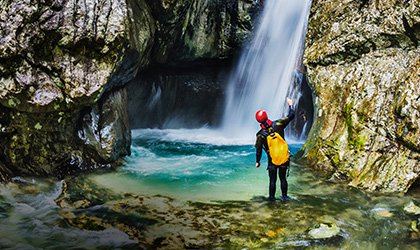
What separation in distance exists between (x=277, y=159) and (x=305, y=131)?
28.1 feet

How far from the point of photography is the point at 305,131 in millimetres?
16438

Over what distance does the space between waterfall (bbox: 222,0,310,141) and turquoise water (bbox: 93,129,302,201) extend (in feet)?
5.00

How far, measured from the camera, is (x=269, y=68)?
56.6ft

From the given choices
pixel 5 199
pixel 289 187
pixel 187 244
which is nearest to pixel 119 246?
pixel 187 244

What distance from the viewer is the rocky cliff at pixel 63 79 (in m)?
9.26

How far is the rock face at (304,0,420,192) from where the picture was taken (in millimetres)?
9523

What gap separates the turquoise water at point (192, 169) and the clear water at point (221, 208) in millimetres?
27

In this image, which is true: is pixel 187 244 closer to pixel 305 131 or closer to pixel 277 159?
pixel 277 159

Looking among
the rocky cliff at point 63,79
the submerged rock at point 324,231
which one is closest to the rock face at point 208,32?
the rocky cliff at point 63,79

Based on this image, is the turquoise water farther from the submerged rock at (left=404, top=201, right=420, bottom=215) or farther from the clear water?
the submerged rock at (left=404, top=201, right=420, bottom=215)

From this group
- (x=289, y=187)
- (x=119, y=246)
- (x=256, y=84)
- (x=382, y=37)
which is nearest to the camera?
(x=119, y=246)

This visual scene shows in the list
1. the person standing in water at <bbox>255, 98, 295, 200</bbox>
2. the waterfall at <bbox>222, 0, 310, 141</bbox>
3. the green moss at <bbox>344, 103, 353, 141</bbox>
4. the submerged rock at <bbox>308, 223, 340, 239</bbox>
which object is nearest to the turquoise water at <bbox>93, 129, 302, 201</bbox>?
the person standing in water at <bbox>255, 98, 295, 200</bbox>

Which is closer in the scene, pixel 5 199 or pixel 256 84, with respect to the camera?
pixel 5 199

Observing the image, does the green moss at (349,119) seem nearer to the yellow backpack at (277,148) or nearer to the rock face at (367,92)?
the rock face at (367,92)
